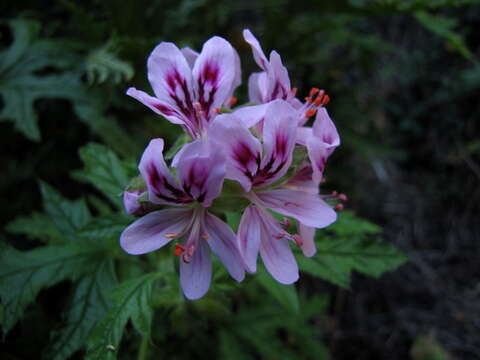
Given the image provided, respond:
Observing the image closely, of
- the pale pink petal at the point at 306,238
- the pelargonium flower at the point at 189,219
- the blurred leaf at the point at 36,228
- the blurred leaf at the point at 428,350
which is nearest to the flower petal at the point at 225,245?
the pelargonium flower at the point at 189,219

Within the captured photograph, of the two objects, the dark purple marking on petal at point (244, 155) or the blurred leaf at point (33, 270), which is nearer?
the dark purple marking on petal at point (244, 155)

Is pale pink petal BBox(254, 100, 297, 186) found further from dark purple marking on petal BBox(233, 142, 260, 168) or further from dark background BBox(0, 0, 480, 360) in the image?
dark background BBox(0, 0, 480, 360)

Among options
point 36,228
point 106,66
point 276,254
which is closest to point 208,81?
point 276,254

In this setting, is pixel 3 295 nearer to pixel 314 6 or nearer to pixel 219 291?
pixel 219 291

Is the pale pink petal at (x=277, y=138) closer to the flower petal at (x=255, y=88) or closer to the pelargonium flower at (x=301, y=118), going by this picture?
the pelargonium flower at (x=301, y=118)

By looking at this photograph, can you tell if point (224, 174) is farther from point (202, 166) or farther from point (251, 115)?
point (251, 115)

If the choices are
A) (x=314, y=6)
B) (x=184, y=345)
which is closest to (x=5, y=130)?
(x=184, y=345)

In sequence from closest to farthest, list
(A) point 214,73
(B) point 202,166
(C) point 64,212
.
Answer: (B) point 202,166 → (A) point 214,73 → (C) point 64,212
